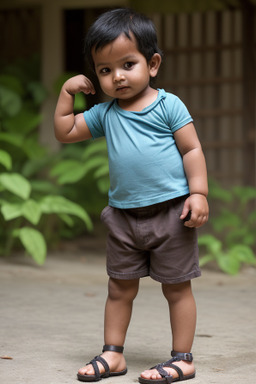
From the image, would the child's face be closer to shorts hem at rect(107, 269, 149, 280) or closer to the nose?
the nose

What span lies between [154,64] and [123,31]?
0.21 metres

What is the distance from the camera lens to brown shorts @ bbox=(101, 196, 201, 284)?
259 centimetres

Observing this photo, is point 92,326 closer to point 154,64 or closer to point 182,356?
point 182,356

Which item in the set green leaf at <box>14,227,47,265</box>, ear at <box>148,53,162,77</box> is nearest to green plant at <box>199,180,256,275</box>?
green leaf at <box>14,227,47,265</box>

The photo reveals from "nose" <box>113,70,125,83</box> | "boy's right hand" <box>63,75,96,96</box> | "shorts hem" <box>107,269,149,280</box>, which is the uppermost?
"nose" <box>113,70,125,83</box>

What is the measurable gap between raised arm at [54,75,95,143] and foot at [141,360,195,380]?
38.4 inches

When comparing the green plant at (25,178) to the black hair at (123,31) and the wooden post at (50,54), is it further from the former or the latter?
the black hair at (123,31)

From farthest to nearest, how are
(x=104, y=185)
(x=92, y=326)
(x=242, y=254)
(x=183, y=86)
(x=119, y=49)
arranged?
(x=183, y=86)
(x=104, y=185)
(x=242, y=254)
(x=92, y=326)
(x=119, y=49)

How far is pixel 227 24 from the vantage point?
722 cm

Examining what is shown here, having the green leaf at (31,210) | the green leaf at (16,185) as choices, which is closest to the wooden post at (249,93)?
the green leaf at (31,210)

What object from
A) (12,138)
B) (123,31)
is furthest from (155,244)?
(12,138)

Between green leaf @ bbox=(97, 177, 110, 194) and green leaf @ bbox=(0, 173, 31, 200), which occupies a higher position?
green leaf @ bbox=(0, 173, 31, 200)

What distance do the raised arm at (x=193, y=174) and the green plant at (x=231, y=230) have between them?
2.96 m

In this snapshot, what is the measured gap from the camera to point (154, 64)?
2.64m
